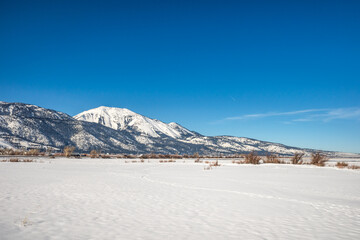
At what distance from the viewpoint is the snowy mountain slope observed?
159000 mm

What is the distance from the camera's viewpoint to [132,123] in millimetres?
168250

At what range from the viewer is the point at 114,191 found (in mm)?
8352

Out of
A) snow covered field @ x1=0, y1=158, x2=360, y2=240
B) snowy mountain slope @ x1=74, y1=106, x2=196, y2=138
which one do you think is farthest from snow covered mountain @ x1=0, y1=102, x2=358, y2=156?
snow covered field @ x1=0, y1=158, x2=360, y2=240

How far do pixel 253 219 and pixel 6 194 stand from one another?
242 inches

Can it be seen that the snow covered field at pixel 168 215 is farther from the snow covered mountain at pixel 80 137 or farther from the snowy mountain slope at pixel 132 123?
the snowy mountain slope at pixel 132 123

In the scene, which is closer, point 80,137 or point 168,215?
point 168,215

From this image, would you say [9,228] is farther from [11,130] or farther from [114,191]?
[11,130]

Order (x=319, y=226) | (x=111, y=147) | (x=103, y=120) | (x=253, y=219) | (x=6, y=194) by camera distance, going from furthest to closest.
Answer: (x=103, y=120) → (x=111, y=147) → (x=6, y=194) → (x=253, y=219) → (x=319, y=226)

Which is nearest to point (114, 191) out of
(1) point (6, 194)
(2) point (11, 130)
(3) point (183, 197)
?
(3) point (183, 197)

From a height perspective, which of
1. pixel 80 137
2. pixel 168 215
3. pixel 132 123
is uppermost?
pixel 132 123

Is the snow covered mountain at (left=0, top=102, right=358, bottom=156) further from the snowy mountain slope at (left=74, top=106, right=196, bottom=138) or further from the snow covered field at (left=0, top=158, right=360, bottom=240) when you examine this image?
the snow covered field at (left=0, top=158, right=360, bottom=240)

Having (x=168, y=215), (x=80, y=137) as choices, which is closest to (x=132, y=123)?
(x=80, y=137)

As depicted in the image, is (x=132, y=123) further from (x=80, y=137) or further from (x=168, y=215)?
(x=168, y=215)

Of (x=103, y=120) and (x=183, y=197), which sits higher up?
(x=103, y=120)
